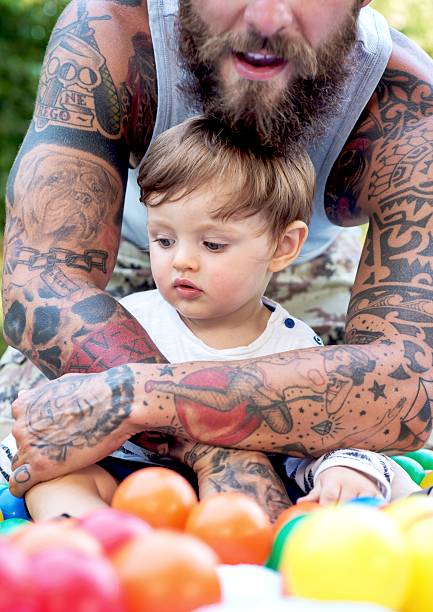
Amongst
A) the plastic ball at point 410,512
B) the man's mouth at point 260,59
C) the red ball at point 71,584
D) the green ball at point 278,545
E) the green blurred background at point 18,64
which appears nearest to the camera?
the red ball at point 71,584

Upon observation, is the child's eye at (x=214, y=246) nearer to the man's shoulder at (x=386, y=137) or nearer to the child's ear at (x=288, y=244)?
the child's ear at (x=288, y=244)

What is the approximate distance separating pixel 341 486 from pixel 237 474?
229 millimetres

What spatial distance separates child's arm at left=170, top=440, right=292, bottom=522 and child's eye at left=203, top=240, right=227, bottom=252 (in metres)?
0.51

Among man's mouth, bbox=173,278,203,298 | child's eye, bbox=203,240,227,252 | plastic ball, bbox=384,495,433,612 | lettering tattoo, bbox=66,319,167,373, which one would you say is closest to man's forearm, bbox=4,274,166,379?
lettering tattoo, bbox=66,319,167,373

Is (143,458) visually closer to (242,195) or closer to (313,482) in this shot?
(313,482)

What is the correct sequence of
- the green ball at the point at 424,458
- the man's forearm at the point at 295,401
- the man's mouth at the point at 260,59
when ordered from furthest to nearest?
the green ball at the point at 424,458 < the man's mouth at the point at 260,59 < the man's forearm at the point at 295,401

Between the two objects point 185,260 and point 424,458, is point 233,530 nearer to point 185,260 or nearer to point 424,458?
point 185,260

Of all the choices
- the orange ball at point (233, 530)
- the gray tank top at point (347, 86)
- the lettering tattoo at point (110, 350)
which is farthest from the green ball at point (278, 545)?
the gray tank top at point (347, 86)

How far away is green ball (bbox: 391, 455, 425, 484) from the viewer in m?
2.81

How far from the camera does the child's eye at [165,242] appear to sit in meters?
2.49

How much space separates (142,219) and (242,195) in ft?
2.77

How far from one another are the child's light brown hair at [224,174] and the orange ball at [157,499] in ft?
2.72

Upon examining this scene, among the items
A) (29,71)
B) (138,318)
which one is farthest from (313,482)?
(29,71)

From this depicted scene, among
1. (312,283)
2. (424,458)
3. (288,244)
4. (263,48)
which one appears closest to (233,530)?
(288,244)
